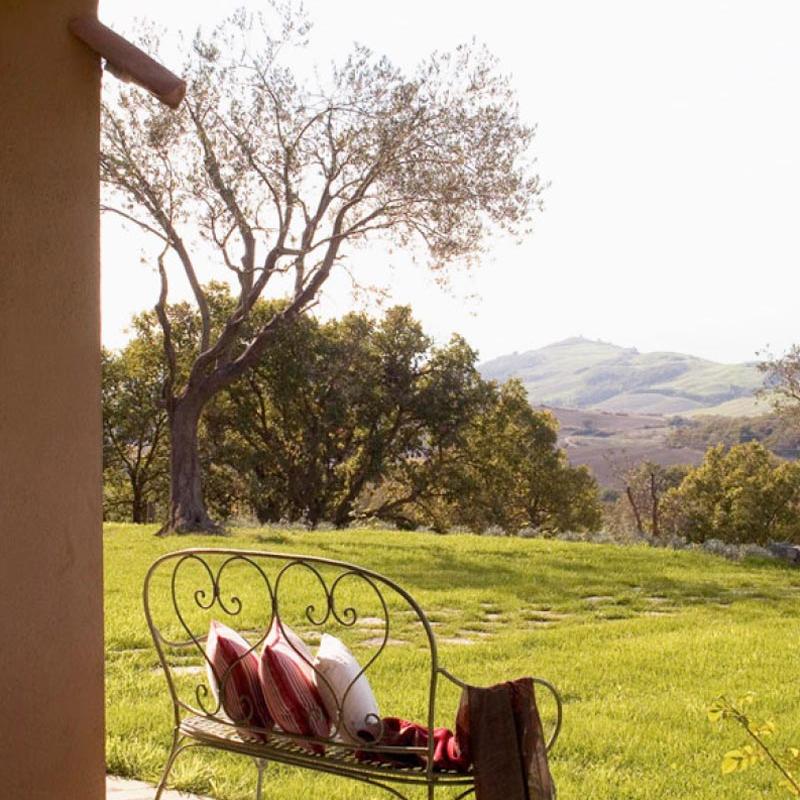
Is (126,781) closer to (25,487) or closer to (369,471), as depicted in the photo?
(25,487)

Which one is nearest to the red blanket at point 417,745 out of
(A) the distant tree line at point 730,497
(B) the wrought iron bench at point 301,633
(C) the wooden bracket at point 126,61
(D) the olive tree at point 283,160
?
(B) the wrought iron bench at point 301,633

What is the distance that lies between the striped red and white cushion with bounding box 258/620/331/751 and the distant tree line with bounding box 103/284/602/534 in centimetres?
1815

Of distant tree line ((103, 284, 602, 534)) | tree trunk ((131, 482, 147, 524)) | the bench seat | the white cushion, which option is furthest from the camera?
tree trunk ((131, 482, 147, 524))

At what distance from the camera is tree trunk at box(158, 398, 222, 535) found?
44.8 ft

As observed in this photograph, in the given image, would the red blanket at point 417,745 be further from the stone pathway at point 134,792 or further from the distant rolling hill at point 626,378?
the distant rolling hill at point 626,378

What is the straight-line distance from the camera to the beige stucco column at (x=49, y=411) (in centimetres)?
238

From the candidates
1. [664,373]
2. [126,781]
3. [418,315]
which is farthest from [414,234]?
[664,373]

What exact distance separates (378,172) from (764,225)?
284ft

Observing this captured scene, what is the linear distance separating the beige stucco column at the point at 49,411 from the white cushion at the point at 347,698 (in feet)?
1.91

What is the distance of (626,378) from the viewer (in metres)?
86.5

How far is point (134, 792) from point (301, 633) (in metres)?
3.31

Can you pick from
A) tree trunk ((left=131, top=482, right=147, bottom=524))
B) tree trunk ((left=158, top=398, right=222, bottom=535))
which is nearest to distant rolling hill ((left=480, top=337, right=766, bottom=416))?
tree trunk ((left=131, top=482, right=147, bottom=524))

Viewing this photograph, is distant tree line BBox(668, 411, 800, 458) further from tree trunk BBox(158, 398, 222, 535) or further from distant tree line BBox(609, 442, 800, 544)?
tree trunk BBox(158, 398, 222, 535)

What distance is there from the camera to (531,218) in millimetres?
14211
